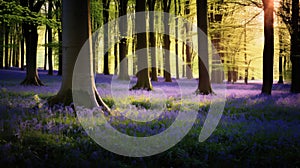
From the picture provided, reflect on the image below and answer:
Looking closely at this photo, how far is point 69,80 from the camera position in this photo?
7.46m

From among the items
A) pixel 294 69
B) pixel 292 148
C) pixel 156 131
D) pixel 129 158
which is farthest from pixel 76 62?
pixel 294 69

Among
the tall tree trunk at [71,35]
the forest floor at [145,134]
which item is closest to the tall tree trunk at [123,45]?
the tall tree trunk at [71,35]

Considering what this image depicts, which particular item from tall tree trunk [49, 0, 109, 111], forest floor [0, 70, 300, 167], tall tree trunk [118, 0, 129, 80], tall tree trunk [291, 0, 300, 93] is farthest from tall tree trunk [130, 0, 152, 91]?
tall tree trunk [118, 0, 129, 80]

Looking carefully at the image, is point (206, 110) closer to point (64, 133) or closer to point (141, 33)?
point (64, 133)

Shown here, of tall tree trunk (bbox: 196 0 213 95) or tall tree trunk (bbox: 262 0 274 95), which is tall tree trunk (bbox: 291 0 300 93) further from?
tall tree trunk (bbox: 196 0 213 95)

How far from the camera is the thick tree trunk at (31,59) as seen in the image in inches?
669

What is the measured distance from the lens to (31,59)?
58.0 ft

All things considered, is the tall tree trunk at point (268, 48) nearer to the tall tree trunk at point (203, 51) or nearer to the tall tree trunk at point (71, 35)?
the tall tree trunk at point (203, 51)

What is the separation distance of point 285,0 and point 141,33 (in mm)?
9548

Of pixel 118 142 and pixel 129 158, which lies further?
pixel 118 142

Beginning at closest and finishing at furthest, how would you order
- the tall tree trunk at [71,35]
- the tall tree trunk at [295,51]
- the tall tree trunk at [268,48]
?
the tall tree trunk at [71,35]
the tall tree trunk at [268,48]
the tall tree trunk at [295,51]

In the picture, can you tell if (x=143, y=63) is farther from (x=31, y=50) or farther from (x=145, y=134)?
(x=145, y=134)

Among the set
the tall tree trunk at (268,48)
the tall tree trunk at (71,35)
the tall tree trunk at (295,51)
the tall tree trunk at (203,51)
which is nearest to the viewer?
the tall tree trunk at (71,35)

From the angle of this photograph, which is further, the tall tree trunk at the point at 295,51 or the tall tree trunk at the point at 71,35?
the tall tree trunk at the point at 295,51
